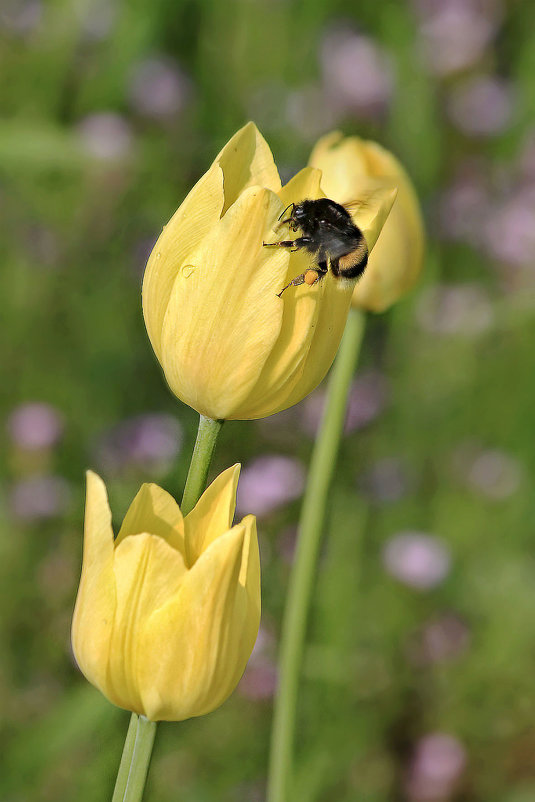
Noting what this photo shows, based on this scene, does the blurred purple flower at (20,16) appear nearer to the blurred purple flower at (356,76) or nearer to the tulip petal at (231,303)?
the blurred purple flower at (356,76)

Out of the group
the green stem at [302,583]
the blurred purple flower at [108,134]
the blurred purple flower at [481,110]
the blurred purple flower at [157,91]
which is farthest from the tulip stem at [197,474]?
the blurred purple flower at [481,110]

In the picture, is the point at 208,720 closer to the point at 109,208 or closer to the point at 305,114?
the point at 109,208

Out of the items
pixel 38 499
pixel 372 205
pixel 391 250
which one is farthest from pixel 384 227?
pixel 38 499

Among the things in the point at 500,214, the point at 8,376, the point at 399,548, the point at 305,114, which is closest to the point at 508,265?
the point at 500,214

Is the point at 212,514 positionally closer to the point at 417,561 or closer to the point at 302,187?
the point at 302,187

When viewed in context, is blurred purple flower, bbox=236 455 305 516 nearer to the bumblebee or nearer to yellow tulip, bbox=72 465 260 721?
the bumblebee
